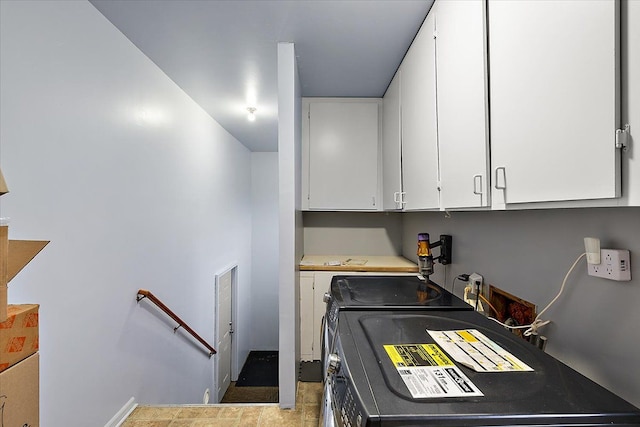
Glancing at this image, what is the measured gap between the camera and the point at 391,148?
7.64 ft

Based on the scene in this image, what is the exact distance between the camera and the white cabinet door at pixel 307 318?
7.62 feet

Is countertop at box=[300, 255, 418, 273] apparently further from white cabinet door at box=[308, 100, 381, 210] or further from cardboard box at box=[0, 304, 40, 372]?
cardboard box at box=[0, 304, 40, 372]

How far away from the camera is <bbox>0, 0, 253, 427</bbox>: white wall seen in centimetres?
126

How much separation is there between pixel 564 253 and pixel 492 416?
71 cm

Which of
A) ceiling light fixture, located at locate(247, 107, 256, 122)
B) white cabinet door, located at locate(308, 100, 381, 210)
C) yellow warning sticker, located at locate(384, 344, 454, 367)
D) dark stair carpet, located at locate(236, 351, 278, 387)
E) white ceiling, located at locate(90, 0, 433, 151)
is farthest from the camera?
dark stair carpet, located at locate(236, 351, 278, 387)

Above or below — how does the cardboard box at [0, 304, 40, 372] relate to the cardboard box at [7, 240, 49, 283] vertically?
below

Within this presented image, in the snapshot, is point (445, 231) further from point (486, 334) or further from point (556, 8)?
point (556, 8)

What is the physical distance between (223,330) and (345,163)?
A: 2.97m

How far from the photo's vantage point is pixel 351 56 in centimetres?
205

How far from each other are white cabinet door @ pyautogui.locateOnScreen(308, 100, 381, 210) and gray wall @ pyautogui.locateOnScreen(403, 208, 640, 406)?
1280 millimetres

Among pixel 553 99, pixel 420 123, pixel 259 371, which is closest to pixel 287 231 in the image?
pixel 420 123

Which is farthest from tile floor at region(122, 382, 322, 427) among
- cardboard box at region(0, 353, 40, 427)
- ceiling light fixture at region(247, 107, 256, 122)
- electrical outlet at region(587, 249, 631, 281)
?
ceiling light fixture at region(247, 107, 256, 122)

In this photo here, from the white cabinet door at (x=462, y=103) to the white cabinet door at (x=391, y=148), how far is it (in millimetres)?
738

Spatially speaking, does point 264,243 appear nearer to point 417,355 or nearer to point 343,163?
point 343,163
